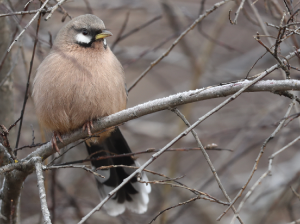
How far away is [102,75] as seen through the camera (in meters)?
4.09

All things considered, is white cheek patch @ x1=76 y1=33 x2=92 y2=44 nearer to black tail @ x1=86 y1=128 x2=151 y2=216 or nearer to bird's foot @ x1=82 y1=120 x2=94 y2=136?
bird's foot @ x1=82 y1=120 x2=94 y2=136

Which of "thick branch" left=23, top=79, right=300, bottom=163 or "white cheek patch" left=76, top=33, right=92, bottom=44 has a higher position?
"white cheek patch" left=76, top=33, right=92, bottom=44

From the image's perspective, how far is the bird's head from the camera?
4312 mm

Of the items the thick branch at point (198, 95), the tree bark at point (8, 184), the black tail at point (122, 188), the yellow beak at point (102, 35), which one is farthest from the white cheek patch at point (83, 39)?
the thick branch at point (198, 95)

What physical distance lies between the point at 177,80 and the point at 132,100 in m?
1.46

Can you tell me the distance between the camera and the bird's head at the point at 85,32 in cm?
431

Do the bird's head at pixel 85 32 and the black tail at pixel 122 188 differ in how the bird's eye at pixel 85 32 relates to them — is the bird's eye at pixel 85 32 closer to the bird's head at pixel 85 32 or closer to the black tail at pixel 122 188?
the bird's head at pixel 85 32

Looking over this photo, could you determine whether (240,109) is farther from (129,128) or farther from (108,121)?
(108,121)

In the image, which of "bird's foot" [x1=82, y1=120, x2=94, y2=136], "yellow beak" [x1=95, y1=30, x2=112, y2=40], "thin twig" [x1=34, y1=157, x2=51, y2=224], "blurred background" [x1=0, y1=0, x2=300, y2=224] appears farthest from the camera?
"blurred background" [x1=0, y1=0, x2=300, y2=224]

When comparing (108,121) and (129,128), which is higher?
(129,128)

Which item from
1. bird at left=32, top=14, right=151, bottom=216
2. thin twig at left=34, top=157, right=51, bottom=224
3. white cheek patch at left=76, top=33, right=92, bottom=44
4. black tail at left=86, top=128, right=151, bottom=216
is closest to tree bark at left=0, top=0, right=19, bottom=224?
thin twig at left=34, top=157, right=51, bottom=224

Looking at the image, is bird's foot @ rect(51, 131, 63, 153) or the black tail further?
the black tail

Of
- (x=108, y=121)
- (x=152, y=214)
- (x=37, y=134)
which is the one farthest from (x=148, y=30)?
(x=108, y=121)

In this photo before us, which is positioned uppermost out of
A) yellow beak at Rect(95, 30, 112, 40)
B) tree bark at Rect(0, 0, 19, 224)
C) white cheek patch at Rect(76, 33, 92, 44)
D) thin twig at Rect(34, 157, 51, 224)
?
white cheek patch at Rect(76, 33, 92, 44)
